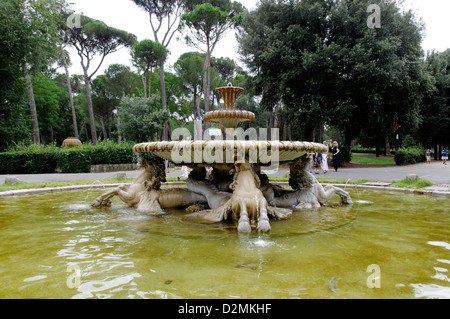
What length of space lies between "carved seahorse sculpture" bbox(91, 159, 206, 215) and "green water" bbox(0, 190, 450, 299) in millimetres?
468

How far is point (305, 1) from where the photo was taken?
17750mm

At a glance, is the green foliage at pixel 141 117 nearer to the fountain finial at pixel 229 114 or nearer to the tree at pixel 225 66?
the fountain finial at pixel 229 114

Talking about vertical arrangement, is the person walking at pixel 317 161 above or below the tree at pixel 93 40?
below

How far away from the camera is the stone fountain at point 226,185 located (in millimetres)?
3828

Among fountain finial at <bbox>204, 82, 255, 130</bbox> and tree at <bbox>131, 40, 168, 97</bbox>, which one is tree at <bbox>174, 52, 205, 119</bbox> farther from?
fountain finial at <bbox>204, 82, 255, 130</bbox>

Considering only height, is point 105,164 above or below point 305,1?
below

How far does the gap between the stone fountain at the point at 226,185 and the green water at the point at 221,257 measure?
1.03 ft

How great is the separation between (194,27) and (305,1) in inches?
370

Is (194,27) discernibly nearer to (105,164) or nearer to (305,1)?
(305,1)

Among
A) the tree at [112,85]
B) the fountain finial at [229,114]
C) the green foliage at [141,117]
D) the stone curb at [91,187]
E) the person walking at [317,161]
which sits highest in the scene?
the tree at [112,85]

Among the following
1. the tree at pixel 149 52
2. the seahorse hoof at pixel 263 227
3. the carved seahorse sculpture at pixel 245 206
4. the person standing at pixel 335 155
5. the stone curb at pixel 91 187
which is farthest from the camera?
the tree at pixel 149 52

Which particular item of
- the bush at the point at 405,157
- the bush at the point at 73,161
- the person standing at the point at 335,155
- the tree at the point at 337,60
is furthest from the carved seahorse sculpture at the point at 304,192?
the bush at the point at 405,157

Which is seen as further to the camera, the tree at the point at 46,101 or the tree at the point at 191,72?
the tree at the point at 191,72
